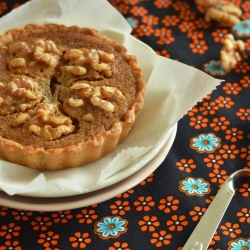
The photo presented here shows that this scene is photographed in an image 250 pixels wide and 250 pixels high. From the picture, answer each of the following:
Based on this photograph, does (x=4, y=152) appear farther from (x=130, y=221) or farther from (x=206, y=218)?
(x=206, y=218)

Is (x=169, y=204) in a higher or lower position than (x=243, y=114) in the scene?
lower

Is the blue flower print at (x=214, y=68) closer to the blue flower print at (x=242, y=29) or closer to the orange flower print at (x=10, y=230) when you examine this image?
the blue flower print at (x=242, y=29)

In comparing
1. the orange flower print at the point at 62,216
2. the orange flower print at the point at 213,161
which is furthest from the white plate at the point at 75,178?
the orange flower print at the point at 213,161

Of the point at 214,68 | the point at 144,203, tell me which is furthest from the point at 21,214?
the point at 214,68

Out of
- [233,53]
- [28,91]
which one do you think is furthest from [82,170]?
[233,53]

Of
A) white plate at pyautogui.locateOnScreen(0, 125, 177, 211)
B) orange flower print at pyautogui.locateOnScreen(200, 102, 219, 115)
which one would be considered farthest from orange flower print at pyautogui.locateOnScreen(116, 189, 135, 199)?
orange flower print at pyautogui.locateOnScreen(200, 102, 219, 115)

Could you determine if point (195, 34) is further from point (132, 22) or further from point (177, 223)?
point (177, 223)

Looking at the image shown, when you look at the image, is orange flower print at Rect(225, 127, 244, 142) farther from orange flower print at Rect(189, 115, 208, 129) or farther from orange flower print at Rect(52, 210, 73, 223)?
orange flower print at Rect(52, 210, 73, 223)
